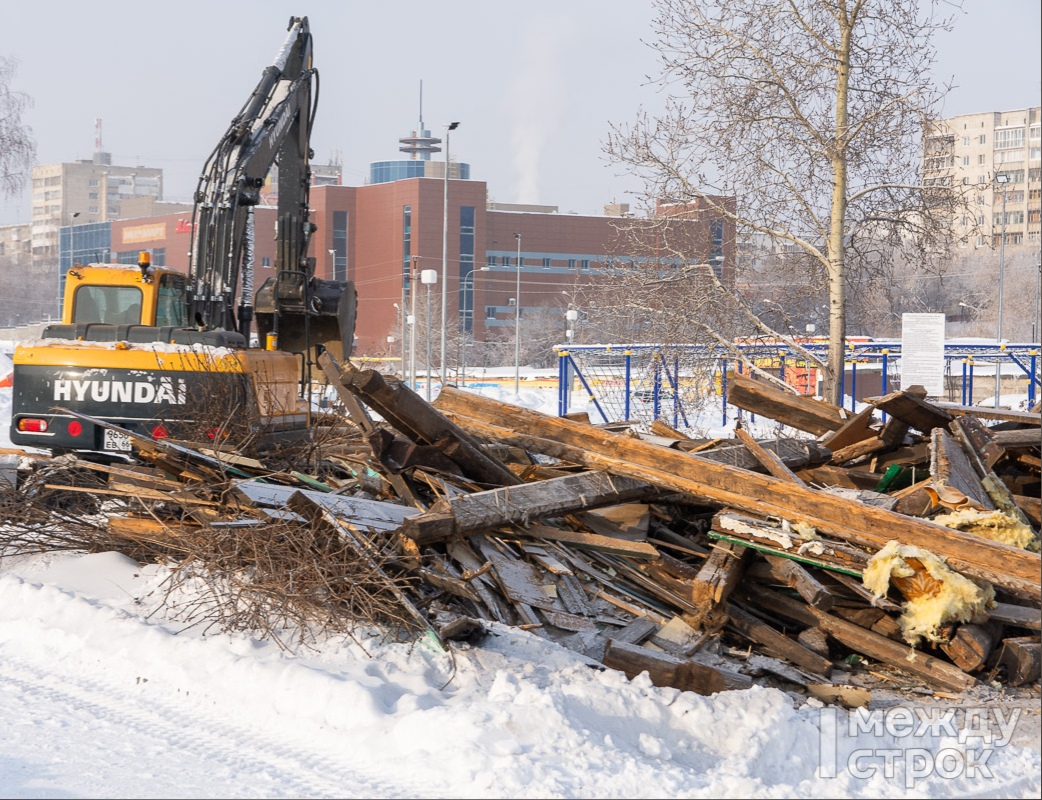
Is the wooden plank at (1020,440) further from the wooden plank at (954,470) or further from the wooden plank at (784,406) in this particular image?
the wooden plank at (784,406)

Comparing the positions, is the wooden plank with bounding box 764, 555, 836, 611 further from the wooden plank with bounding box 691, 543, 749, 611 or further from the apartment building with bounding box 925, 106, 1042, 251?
the apartment building with bounding box 925, 106, 1042, 251

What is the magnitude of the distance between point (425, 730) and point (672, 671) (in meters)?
1.51

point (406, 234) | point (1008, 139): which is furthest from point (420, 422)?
point (1008, 139)

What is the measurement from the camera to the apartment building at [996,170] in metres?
13.6

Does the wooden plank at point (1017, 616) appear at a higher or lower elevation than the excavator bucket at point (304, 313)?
lower

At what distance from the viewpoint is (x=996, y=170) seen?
1412cm

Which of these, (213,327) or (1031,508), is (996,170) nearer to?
(1031,508)

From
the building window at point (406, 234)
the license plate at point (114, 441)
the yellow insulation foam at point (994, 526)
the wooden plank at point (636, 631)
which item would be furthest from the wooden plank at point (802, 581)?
the building window at point (406, 234)

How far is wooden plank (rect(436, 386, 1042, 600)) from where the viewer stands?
6.02m

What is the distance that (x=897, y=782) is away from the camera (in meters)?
4.65

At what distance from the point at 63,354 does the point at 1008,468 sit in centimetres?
862

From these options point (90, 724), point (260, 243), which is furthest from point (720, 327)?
point (260, 243)

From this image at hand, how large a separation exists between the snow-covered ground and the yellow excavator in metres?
3.07

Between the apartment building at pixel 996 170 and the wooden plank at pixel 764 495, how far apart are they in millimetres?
2393
